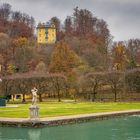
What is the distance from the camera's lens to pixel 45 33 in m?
167

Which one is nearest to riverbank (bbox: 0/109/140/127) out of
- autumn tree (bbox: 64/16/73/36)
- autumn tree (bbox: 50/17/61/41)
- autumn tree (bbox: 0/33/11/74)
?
autumn tree (bbox: 0/33/11/74)

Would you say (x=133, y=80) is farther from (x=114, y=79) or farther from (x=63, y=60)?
(x=63, y=60)

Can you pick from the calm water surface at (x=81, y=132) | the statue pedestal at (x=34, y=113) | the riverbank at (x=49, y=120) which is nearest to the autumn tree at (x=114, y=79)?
the riverbank at (x=49, y=120)

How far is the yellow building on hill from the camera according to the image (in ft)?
537

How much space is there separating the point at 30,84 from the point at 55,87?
4.78 metres

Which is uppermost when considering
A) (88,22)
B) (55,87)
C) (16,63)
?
(88,22)

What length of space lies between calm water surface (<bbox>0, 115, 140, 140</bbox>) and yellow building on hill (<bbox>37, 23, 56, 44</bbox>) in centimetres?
12088

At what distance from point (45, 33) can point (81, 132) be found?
130267 millimetres

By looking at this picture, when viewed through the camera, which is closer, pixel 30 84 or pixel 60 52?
pixel 30 84

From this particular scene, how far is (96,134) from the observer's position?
122 ft

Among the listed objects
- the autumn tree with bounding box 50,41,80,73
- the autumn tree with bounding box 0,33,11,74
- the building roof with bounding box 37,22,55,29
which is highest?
the building roof with bounding box 37,22,55,29

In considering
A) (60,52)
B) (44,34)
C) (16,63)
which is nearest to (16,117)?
(60,52)

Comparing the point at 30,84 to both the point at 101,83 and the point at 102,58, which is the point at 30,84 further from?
the point at 102,58

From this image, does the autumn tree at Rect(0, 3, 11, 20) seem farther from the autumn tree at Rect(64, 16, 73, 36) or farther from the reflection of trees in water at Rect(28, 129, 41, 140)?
the reflection of trees in water at Rect(28, 129, 41, 140)
